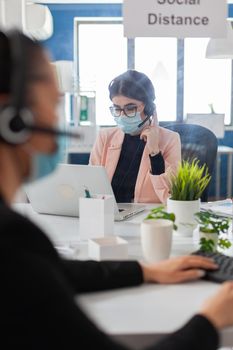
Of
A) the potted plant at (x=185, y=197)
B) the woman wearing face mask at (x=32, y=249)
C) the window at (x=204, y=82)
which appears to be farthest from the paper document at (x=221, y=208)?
the window at (x=204, y=82)

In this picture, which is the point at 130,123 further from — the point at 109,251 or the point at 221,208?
the point at 109,251

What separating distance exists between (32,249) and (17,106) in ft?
0.61

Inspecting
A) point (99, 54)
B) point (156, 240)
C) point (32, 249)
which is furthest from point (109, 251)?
point (99, 54)

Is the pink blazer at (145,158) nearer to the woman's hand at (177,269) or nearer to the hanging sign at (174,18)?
the hanging sign at (174,18)

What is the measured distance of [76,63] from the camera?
4.64m

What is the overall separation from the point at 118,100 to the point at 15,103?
5.53ft

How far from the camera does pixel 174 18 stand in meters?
2.11

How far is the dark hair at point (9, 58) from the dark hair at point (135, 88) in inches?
63.3

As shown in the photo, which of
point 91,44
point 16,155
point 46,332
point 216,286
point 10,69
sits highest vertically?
point 91,44

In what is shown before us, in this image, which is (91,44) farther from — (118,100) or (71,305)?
(71,305)

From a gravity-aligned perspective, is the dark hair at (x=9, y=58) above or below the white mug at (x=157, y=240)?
above

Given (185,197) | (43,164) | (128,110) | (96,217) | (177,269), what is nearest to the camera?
(43,164)

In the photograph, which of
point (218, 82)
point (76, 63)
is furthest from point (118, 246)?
point (218, 82)

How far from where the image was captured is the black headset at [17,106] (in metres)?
0.65
